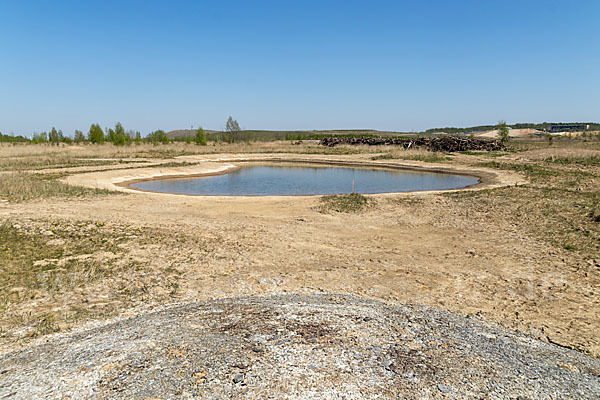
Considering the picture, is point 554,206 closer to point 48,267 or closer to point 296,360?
point 296,360

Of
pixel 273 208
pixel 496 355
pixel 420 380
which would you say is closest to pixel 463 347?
pixel 496 355

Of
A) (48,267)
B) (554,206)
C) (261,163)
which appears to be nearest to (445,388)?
(48,267)

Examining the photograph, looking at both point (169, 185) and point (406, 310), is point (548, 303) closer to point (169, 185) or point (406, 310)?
point (406, 310)

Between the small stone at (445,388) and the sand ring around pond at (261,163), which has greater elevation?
the sand ring around pond at (261,163)

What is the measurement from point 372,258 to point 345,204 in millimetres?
7472

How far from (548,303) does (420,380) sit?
4370mm

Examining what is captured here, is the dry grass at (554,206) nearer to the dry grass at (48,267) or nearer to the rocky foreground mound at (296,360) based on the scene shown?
the rocky foreground mound at (296,360)

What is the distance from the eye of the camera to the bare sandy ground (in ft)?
23.8

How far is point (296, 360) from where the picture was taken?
473 cm

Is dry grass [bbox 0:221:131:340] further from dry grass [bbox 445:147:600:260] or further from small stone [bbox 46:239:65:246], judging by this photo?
dry grass [bbox 445:147:600:260]

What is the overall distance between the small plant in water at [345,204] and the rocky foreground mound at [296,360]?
10413mm

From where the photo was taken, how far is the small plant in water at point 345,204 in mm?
16688

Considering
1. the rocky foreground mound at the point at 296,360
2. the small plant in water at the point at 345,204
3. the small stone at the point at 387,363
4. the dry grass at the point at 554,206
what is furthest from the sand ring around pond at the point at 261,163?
the small stone at the point at 387,363

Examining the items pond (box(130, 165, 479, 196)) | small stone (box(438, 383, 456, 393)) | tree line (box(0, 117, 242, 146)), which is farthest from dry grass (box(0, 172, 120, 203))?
tree line (box(0, 117, 242, 146))
